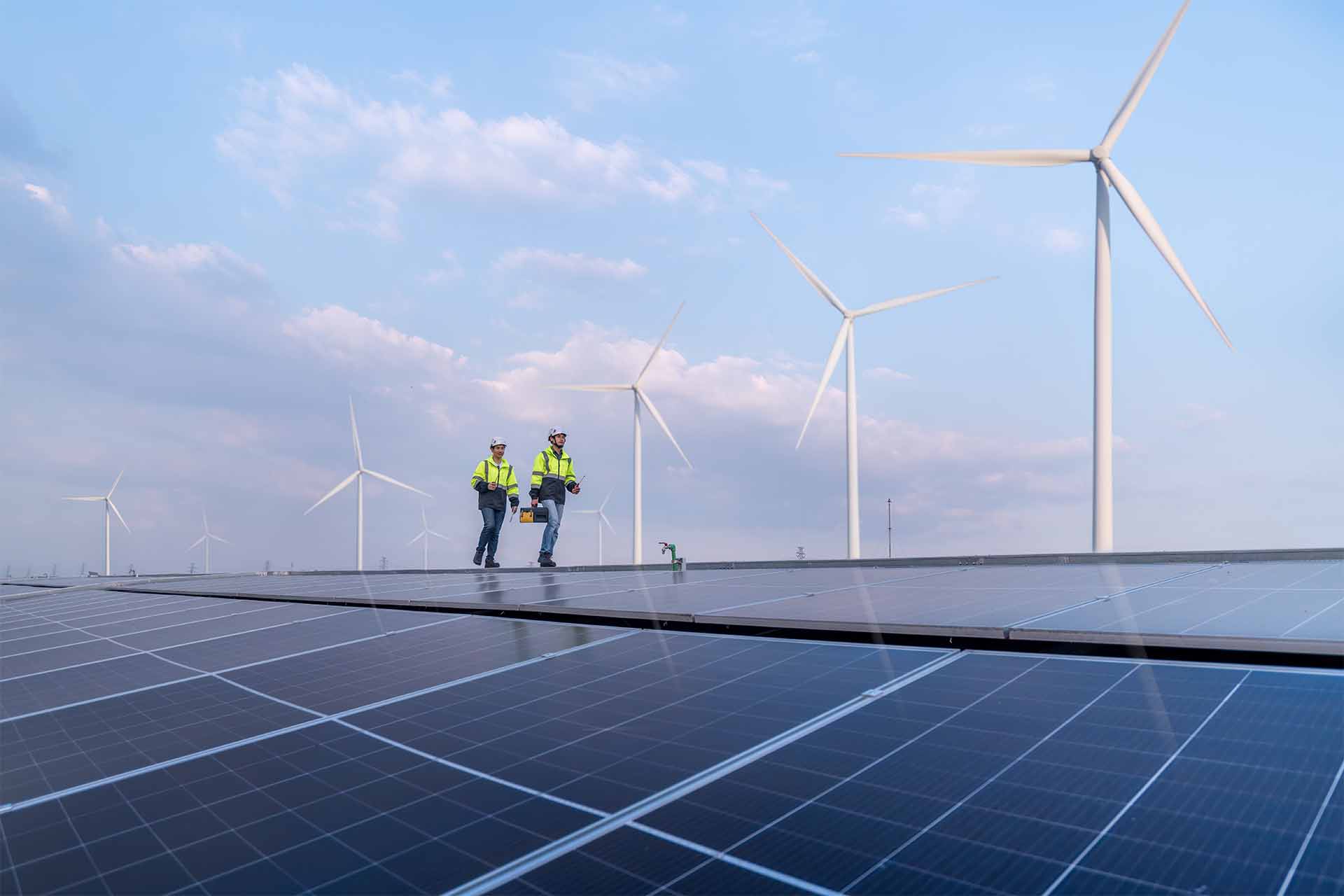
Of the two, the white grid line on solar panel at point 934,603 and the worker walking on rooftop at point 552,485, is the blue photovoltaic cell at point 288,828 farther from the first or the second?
the worker walking on rooftop at point 552,485

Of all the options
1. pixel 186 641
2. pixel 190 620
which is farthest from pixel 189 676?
pixel 190 620

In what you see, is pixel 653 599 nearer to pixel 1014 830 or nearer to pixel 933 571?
pixel 933 571

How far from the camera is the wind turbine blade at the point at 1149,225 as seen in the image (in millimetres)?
24453

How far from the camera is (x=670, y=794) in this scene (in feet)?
12.3

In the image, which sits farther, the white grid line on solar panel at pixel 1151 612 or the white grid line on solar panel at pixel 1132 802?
the white grid line on solar panel at pixel 1151 612

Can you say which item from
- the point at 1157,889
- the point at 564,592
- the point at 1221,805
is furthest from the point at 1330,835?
the point at 564,592

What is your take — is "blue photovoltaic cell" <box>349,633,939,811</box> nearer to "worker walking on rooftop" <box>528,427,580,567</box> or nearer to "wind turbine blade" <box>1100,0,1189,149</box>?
"worker walking on rooftop" <box>528,427,580,567</box>

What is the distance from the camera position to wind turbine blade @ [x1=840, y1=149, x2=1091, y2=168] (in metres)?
27.0

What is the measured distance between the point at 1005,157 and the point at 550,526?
1873cm

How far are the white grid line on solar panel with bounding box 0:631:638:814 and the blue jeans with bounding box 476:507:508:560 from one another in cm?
1750

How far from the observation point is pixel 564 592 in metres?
12.1

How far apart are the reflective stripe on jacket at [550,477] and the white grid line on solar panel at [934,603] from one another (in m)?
14.5

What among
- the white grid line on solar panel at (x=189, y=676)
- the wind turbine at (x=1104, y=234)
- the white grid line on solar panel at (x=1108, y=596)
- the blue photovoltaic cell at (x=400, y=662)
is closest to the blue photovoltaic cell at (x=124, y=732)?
the white grid line on solar panel at (x=189, y=676)

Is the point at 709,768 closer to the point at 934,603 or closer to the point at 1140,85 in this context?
the point at 934,603
